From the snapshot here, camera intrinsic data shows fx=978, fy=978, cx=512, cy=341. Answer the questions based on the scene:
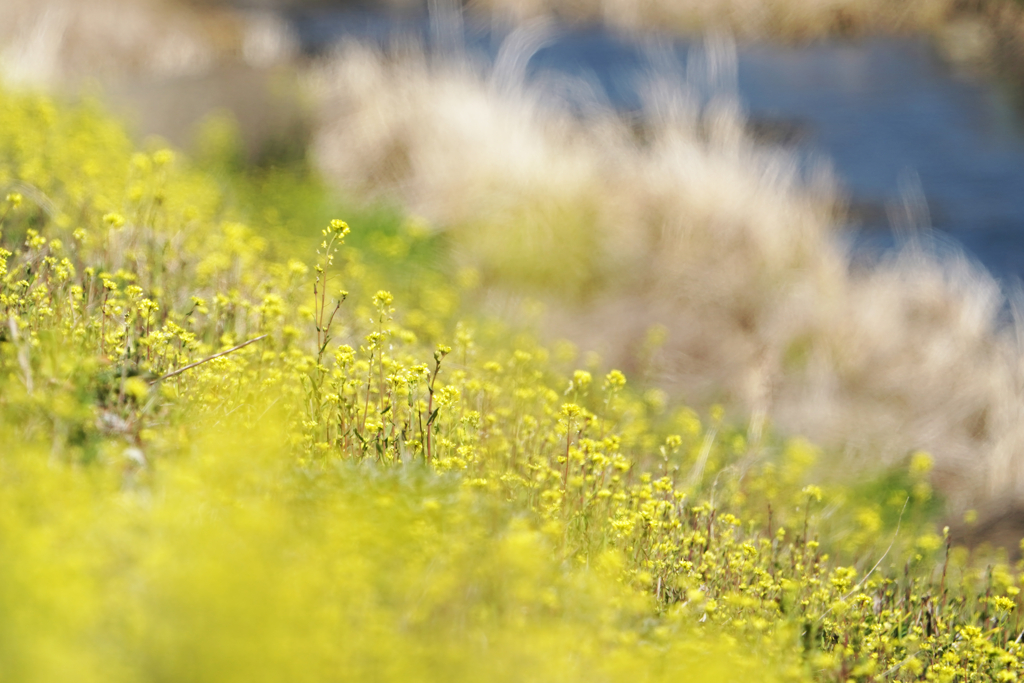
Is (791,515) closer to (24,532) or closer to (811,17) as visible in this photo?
(24,532)

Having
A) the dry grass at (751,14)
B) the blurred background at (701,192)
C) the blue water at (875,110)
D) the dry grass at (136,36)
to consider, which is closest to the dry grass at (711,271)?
the blurred background at (701,192)

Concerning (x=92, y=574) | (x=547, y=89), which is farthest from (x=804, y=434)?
(x=547, y=89)

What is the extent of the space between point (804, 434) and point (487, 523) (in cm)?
489

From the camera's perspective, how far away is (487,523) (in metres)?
2.47

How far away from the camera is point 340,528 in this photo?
199 centimetres

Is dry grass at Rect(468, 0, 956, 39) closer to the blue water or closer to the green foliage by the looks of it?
the blue water

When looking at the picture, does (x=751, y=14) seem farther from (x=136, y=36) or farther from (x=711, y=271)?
(x=711, y=271)

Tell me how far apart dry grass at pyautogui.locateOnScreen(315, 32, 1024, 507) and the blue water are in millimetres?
1249

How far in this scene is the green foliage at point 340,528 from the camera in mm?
1692

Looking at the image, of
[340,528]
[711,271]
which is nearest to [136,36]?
[711,271]

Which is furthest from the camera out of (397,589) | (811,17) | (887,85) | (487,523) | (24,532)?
(811,17)

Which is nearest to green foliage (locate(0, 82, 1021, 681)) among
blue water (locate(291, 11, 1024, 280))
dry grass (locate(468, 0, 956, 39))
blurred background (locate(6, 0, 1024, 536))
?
blurred background (locate(6, 0, 1024, 536))

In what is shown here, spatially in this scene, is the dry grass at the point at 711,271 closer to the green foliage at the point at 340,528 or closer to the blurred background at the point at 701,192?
the blurred background at the point at 701,192

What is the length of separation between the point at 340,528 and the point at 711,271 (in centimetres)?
693
